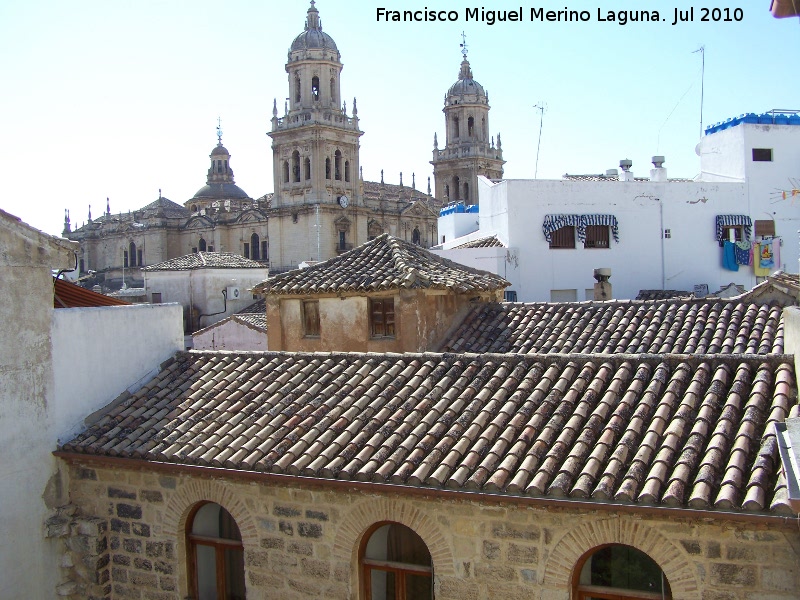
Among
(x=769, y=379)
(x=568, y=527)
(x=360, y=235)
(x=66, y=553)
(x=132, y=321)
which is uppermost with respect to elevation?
(x=360, y=235)

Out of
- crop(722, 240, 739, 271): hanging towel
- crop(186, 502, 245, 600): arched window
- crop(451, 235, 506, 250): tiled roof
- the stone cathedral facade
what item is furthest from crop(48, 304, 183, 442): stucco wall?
the stone cathedral facade

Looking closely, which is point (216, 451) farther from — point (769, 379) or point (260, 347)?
point (260, 347)

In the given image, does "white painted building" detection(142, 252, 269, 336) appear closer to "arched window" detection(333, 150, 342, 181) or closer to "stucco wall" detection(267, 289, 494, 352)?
"stucco wall" detection(267, 289, 494, 352)

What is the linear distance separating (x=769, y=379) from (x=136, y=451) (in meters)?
6.39

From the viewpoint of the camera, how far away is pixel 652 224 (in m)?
27.2

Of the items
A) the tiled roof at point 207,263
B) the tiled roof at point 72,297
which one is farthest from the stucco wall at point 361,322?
the tiled roof at point 207,263

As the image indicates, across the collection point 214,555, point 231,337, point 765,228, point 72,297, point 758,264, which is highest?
point 765,228

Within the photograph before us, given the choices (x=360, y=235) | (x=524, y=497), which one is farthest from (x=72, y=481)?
(x=360, y=235)

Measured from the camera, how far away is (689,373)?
7.97m

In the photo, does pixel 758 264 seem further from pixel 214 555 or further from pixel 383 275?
pixel 214 555

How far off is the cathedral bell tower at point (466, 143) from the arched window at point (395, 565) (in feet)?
201

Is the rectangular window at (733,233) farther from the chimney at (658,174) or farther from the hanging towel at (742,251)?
the chimney at (658,174)

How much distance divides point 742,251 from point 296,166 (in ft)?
119

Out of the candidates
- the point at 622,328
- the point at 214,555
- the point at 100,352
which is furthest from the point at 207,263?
the point at 214,555
